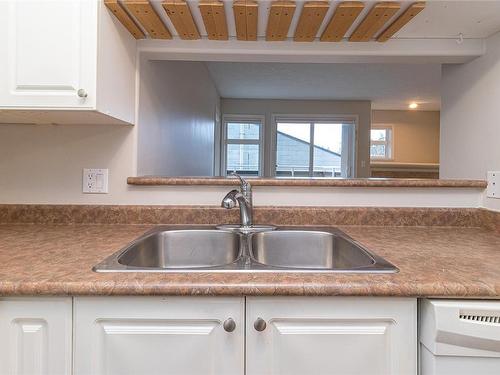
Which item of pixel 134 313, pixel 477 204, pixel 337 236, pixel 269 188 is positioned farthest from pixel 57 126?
pixel 477 204

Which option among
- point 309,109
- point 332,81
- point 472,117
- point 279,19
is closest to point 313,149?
point 309,109

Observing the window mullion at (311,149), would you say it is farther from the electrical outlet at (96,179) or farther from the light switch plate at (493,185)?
the electrical outlet at (96,179)

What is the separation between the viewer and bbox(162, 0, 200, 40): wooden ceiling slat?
1.21 metres

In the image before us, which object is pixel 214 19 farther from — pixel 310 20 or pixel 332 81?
pixel 332 81

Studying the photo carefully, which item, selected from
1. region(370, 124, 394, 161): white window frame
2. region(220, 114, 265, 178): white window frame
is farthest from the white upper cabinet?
region(370, 124, 394, 161): white window frame

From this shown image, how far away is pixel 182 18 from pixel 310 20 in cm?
48

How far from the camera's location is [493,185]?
145cm

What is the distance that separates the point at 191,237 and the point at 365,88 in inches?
182

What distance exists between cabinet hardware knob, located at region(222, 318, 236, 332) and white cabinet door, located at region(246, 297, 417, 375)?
0.12ft

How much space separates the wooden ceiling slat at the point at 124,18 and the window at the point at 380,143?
6302 mm

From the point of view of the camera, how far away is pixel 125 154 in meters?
1.52

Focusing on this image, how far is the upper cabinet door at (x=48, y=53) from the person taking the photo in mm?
1092

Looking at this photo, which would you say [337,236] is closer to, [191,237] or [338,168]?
[191,237]

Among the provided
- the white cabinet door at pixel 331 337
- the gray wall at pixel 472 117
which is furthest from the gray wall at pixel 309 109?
the white cabinet door at pixel 331 337
